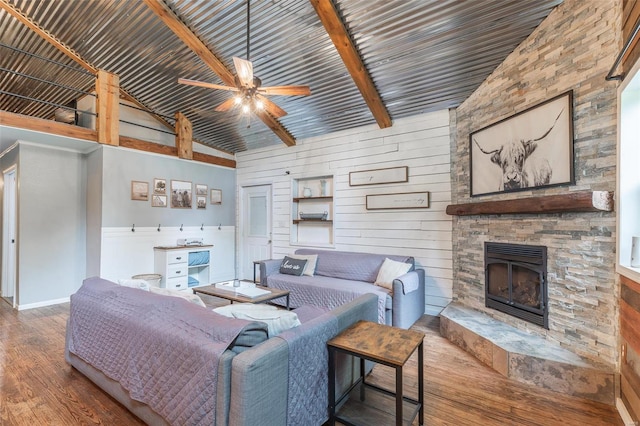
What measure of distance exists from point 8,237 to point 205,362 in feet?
19.3

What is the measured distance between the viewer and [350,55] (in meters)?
3.28

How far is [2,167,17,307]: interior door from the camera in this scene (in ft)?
15.9

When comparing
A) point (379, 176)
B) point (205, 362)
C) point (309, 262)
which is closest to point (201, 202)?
point (309, 262)

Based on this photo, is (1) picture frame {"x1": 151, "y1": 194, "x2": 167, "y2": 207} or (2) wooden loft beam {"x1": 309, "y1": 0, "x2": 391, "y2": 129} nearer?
(2) wooden loft beam {"x1": 309, "y1": 0, "x2": 391, "y2": 129}

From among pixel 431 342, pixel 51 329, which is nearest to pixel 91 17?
pixel 51 329

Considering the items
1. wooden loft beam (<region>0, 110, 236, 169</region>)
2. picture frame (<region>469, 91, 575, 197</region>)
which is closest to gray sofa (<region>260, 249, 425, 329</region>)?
picture frame (<region>469, 91, 575, 197</region>)

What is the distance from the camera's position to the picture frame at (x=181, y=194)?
549cm

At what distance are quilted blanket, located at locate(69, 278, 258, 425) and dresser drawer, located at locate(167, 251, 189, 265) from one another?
9.00 feet

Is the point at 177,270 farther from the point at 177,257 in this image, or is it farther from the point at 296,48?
the point at 296,48

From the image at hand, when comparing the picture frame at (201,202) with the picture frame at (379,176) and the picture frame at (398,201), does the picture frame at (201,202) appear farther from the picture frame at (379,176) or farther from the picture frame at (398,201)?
the picture frame at (398,201)

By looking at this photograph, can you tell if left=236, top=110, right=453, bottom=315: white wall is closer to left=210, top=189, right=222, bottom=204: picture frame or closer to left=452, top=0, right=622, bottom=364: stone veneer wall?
left=452, top=0, right=622, bottom=364: stone veneer wall

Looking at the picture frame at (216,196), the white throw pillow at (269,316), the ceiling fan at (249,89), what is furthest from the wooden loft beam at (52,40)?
the white throw pillow at (269,316)

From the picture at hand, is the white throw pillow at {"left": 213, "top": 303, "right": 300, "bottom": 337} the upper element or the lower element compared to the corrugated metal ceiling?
lower

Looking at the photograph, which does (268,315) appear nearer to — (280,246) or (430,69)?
(430,69)
